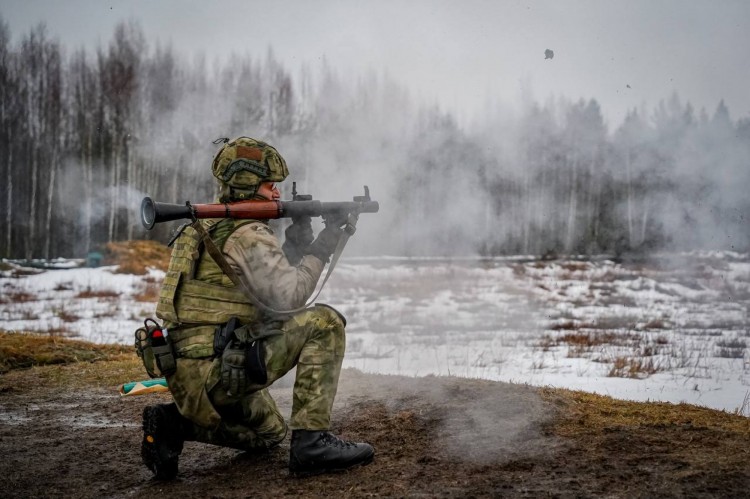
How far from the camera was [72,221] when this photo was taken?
32.4 metres

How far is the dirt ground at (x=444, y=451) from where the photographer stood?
3252 mm

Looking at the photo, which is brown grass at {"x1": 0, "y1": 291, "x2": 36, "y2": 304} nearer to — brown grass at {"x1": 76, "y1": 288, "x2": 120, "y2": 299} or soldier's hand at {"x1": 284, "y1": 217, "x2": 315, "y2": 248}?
brown grass at {"x1": 76, "y1": 288, "x2": 120, "y2": 299}


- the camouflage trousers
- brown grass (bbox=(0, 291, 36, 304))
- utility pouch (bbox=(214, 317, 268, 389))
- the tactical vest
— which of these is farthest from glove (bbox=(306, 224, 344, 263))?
brown grass (bbox=(0, 291, 36, 304))

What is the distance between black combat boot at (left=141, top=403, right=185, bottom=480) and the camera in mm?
3756

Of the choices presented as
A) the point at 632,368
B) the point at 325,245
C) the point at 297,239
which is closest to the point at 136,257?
the point at 632,368

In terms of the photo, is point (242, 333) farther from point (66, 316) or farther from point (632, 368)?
point (66, 316)

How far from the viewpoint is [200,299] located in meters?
3.69

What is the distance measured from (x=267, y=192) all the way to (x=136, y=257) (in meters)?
22.8

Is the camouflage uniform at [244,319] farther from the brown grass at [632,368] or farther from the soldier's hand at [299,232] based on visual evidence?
the brown grass at [632,368]

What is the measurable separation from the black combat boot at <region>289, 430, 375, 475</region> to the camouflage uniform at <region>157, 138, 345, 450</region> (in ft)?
0.20

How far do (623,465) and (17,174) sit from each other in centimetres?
3582

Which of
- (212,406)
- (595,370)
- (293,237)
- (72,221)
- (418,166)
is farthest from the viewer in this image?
(72,221)

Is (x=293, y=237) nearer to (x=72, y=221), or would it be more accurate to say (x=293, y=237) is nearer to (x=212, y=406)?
(x=212, y=406)

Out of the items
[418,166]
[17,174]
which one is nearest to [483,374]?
[418,166]
